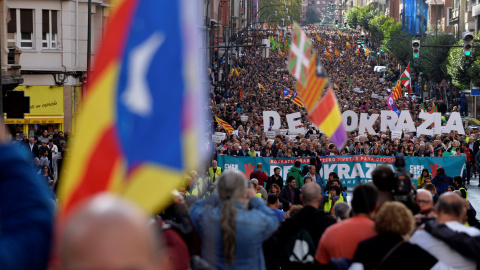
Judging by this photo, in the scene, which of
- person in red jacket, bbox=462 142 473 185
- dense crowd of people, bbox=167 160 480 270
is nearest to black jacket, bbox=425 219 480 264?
dense crowd of people, bbox=167 160 480 270

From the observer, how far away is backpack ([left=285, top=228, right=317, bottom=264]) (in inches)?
261

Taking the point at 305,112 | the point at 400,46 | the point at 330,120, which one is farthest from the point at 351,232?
the point at 400,46

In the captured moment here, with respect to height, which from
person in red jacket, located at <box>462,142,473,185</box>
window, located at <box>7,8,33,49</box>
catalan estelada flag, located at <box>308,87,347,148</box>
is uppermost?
window, located at <box>7,8,33,49</box>

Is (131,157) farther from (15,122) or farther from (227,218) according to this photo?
(15,122)

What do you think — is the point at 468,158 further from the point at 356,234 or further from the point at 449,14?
the point at 449,14

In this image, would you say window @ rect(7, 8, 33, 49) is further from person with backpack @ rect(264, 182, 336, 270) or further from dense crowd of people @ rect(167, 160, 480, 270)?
dense crowd of people @ rect(167, 160, 480, 270)

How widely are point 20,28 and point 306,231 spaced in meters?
30.0

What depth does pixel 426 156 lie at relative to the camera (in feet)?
70.9

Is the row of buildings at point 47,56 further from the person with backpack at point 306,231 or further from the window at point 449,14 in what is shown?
the window at point 449,14

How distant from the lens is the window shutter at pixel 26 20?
115 ft

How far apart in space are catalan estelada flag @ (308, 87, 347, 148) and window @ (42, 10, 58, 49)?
94.3 ft

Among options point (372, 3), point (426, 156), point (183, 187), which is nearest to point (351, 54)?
point (372, 3)

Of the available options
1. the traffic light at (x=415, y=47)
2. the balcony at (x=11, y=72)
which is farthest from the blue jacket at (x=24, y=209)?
the traffic light at (x=415, y=47)

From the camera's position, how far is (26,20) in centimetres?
3519
